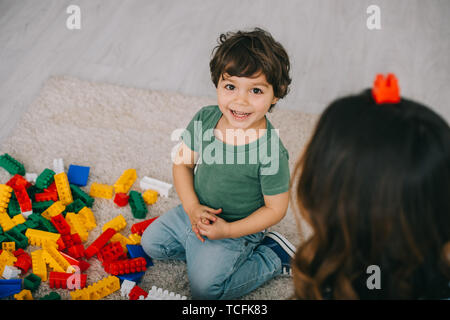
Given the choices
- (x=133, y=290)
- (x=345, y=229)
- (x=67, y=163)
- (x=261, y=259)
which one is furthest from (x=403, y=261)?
(x=67, y=163)

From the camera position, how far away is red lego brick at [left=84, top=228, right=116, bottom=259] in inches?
42.9

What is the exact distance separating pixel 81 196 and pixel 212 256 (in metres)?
0.45

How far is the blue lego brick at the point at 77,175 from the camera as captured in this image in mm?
1278

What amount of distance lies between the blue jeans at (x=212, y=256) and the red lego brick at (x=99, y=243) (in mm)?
92

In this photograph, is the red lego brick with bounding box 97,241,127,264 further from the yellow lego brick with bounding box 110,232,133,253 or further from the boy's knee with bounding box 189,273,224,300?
the boy's knee with bounding box 189,273,224,300

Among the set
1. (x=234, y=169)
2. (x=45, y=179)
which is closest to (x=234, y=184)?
(x=234, y=169)

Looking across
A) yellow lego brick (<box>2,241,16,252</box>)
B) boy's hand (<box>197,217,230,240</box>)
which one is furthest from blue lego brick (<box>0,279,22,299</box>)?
boy's hand (<box>197,217,230,240</box>)

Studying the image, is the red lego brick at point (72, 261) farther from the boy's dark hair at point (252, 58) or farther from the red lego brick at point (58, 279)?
the boy's dark hair at point (252, 58)

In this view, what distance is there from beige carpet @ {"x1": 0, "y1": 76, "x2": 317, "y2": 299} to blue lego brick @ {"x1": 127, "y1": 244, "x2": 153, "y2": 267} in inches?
1.0

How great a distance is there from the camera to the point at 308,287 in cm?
72

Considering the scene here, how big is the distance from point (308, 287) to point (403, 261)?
164mm

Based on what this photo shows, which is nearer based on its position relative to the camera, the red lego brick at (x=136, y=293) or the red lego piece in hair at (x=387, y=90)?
the red lego piece in hair at (x=387, y=90)

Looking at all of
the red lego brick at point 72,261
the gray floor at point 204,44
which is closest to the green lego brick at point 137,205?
the red lego brick at point 72,261

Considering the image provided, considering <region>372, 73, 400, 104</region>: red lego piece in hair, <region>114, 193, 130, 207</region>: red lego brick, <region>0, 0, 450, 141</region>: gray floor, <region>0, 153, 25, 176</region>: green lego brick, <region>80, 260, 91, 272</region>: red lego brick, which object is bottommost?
<region>80, 260, 91, 272</region>: red lego brick
